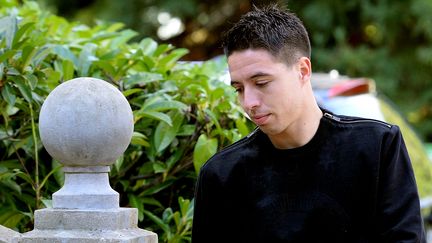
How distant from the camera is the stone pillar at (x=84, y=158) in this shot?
10.8 feet

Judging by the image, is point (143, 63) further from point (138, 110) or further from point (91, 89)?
point (91, 89)

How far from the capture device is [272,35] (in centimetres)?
341

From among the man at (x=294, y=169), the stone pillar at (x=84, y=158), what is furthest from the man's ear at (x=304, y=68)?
the stone pillar at (x=84, y=158)

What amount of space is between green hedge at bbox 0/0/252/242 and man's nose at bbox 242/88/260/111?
0.95 meters

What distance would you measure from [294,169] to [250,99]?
288 millimetres

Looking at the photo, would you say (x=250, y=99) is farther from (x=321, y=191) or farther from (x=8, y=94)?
(x=8, y=94)

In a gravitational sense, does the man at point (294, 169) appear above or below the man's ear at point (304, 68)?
below

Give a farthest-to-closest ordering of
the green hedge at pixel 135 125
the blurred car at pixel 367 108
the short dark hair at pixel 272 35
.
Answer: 1. the blurred car at pixel 367 108
2. the green hedge at pixel 135 125
3. the short dark hair at pixel 272 35

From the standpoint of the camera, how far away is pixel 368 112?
702 cm

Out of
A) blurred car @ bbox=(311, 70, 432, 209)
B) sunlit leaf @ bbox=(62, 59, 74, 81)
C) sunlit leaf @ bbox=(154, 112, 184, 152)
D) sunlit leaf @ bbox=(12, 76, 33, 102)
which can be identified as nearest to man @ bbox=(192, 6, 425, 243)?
sunlit leaf @ bbox=(154, 112, 184, 152)

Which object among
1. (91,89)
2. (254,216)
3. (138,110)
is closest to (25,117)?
(138,110)

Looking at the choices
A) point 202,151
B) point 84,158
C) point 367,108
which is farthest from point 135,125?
point 367,108

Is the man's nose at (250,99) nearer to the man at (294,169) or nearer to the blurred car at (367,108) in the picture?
the man at (294,169)

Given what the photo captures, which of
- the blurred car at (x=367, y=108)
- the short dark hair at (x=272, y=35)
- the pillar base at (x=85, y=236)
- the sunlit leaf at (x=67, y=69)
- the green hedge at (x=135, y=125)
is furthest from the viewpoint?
the blurred car at (x=367, y=108)
